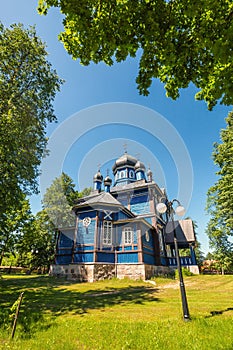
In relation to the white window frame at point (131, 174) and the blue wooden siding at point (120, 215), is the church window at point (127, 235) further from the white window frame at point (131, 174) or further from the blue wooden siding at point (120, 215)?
the white window frame at point (131, 174)

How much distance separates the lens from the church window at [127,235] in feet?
52.6

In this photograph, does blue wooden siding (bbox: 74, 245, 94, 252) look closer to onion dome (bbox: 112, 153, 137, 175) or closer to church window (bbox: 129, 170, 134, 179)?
church window (bbox: 129, 170, 134, 179)

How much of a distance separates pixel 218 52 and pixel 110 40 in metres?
2.63

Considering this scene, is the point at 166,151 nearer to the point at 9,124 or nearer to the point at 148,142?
the point at 148,142

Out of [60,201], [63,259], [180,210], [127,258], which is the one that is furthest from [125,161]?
[180,210]

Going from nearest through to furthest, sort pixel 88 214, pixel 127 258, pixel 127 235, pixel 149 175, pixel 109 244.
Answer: pixel 127 258, pixel 109 244, pixel 127 235, pixel 88 214, pixel 149 175

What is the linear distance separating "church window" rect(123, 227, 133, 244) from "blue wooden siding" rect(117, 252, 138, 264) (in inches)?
40.1

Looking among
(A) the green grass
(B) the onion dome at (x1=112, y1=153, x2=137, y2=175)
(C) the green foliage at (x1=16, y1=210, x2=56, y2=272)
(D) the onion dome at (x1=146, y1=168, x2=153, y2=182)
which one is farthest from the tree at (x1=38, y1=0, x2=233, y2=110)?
(C) the green foliage at (x1=16, y1=210, x2=56, y2=272)

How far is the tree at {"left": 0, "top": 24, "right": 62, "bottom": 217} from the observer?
9.95m

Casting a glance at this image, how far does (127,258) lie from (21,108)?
13.5 meters

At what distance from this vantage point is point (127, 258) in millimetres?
15398

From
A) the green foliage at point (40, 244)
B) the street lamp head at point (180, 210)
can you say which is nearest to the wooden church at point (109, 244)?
the street lamp head at point (180, 210)

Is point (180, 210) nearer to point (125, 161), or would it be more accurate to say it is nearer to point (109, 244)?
point (109, 244)

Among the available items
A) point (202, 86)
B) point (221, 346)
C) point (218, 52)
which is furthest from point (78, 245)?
point (218, 52)
